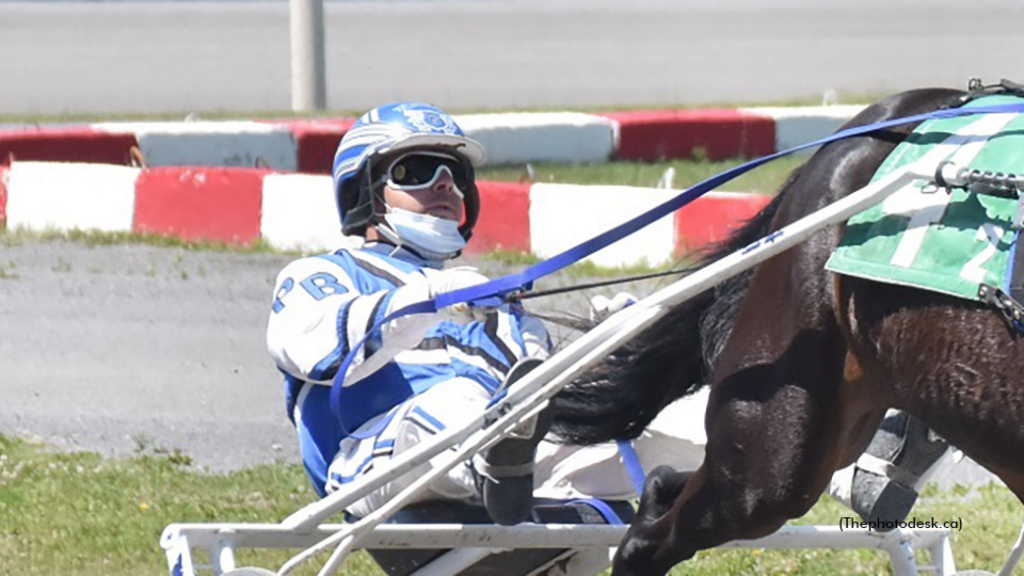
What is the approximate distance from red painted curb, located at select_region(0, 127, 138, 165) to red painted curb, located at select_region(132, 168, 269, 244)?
1024 mm

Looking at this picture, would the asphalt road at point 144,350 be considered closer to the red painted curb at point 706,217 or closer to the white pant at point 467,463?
the red painted curb at point 706,217

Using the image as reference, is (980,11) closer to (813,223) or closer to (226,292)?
(226,292)

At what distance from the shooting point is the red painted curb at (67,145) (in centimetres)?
951

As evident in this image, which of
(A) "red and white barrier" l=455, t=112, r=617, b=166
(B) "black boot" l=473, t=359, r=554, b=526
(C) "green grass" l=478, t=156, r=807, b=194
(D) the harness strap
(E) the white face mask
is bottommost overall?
(C) "green grass" l=478, t=156, r=807, b=194

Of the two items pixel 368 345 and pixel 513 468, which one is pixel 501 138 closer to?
pixel 368 345

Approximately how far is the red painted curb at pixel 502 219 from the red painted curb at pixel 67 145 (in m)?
2.24

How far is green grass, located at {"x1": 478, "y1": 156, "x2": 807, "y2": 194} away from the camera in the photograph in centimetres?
1009

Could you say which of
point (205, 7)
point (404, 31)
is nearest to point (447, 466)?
point (404, 31)

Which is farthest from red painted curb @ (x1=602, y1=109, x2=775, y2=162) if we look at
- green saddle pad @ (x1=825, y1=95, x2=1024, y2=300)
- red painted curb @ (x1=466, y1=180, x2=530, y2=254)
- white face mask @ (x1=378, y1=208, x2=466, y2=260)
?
green saddle pad @ (x1=825, y1=95, x2=1024, y2=300)

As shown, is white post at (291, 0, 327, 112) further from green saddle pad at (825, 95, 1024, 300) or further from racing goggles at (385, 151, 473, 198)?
green saddle pad at (825, 95, 1024, 300)

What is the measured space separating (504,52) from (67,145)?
7.99 meters

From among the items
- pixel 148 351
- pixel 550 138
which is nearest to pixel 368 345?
pixel 148 351

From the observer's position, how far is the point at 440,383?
156 inches

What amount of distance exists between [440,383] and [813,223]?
41.0 inches
